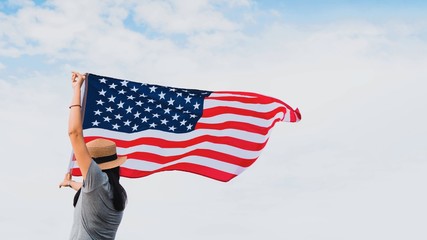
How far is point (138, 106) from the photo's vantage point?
9.53m

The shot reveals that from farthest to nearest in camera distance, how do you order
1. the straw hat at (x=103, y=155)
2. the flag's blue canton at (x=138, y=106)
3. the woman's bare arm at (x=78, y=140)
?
the flag's blue canton at (x=138, y=106), the straw hat at (x=103, y=155), the woman's bare arm at (x=78, y=140)

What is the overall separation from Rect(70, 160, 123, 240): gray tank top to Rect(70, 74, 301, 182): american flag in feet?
15.7

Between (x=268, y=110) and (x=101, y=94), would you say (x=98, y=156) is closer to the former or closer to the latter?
(x=101, y=94)

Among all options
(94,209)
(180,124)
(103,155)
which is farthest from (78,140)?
(180,124)

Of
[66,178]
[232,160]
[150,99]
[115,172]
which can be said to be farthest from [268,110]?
[115,172]

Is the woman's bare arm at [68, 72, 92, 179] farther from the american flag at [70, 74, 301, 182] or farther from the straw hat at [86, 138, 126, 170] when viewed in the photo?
the american flag at [70, 74, 301, 182]

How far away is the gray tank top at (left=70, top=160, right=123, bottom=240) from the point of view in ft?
14.3

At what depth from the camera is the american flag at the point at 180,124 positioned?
9305 millimetres

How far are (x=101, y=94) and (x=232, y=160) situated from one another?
2253 mm

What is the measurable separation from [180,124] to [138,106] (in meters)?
0.71

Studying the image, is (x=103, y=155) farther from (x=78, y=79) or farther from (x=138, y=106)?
(x=138, y=106)

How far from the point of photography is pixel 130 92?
9.39 metres

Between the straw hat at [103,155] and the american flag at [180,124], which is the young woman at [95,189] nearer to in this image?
the straw hat at [103,155]

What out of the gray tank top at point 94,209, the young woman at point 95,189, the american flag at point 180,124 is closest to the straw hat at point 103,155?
the young woman at point 95,189
